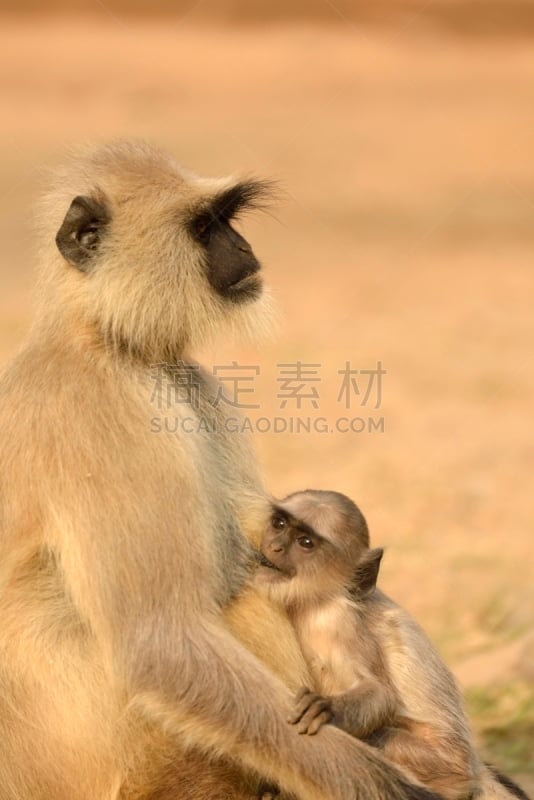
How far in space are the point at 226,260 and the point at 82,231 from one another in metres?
0.39

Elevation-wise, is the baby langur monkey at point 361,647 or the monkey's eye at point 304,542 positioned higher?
the monkey's eye at point 304,542

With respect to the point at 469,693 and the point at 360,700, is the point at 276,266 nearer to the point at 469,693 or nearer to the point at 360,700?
the point at 469,693

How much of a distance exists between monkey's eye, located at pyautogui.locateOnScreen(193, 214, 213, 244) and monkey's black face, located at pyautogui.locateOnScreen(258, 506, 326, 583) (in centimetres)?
72

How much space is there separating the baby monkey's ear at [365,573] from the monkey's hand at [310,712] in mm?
400

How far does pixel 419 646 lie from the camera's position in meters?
3.76

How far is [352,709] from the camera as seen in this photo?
3.54m

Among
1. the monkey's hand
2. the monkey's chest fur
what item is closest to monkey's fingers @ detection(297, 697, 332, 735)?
the monkey's hand

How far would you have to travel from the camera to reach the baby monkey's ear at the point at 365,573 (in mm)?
3809

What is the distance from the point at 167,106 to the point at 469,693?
1646 cm

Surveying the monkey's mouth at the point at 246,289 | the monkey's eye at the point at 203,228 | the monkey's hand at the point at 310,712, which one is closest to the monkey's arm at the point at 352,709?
the monkey's hand at the point at 310,712

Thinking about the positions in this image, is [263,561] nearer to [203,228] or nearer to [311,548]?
[311,548]

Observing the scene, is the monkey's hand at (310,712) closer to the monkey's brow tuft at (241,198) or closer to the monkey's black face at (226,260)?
the monkey's black face at (226,260)

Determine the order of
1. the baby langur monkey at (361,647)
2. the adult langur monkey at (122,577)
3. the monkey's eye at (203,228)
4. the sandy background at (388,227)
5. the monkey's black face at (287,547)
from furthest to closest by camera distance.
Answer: the sandy background at (388,227) → the monkey's eye at (203,228) → the monkey's black face at (287,547) → the baby langur monkey at (361,647) → the adult langur monkey at (122,577)

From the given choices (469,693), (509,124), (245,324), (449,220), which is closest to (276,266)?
(449,220)
